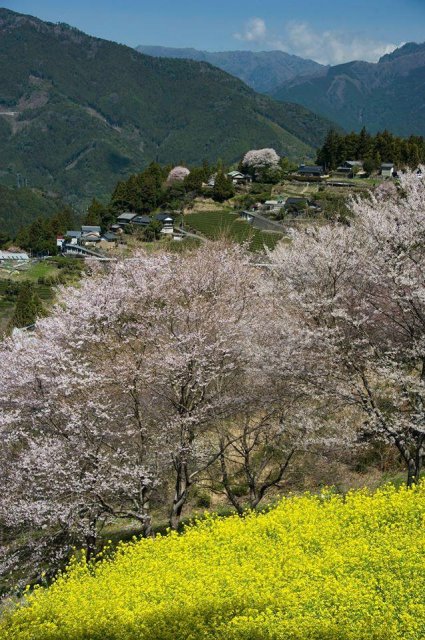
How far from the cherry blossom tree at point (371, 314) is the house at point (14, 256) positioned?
67075 mm

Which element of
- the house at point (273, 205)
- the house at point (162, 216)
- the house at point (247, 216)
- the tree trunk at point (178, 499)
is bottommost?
the tree trunk at point (178, 499)

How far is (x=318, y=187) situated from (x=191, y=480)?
2449 inches

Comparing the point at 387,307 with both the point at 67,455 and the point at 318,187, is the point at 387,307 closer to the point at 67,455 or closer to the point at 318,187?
the point at 67,455

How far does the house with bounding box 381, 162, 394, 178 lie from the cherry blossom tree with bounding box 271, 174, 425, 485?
58891 millimetres

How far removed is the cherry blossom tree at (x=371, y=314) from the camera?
40.8 ft

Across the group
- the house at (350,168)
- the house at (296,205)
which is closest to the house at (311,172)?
the house at (350,168)

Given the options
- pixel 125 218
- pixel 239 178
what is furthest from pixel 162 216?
pixel 239 178

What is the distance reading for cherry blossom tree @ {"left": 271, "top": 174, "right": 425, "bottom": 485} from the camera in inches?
489

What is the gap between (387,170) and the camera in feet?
232

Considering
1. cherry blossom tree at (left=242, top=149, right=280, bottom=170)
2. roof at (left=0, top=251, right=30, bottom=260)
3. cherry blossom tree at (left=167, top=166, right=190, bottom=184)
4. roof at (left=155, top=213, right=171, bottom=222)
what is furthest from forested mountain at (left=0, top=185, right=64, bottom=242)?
roof at (left=155, top=213, right=171, bottom=222)

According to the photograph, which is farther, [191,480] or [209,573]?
[191,480]

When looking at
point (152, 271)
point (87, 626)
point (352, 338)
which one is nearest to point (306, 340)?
point (352, 338)

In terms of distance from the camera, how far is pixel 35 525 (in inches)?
539

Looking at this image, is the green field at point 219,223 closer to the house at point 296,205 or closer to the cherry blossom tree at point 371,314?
the house at point 296,205
